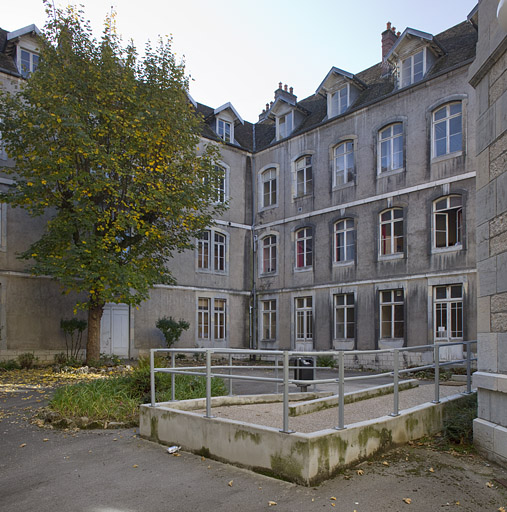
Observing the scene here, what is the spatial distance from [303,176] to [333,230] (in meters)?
3.12

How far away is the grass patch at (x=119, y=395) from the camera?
7891 mm

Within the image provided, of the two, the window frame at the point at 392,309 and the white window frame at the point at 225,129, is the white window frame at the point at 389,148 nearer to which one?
the window frame at the point at 392,309

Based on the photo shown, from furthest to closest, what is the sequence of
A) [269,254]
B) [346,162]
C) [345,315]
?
1. [269,254]
2. [346,162]
3. [345,315]

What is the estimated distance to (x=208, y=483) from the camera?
5.04 meters

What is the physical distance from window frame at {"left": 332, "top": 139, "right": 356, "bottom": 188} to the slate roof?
123cm

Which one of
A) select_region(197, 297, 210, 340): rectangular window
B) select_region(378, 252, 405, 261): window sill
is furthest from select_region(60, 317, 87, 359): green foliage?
select_region(378, 252, 405, 261): window sill

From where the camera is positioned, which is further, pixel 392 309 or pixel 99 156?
pixel 392 309

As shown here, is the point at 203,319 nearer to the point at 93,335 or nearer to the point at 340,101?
the point at 93,335

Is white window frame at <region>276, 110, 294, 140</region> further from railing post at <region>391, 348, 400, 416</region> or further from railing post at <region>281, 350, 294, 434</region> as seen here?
railing post at <region>281, 350, 294, 434</region>

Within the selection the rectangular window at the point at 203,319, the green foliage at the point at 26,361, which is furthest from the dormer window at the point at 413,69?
the green foliage at the point at 26,361

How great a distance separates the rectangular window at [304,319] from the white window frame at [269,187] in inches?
184

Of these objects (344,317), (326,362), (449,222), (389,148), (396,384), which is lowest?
(326,362)

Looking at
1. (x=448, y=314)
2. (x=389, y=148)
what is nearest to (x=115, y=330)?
(x=448, y=314)

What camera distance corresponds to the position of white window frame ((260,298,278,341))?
22.4 metres
